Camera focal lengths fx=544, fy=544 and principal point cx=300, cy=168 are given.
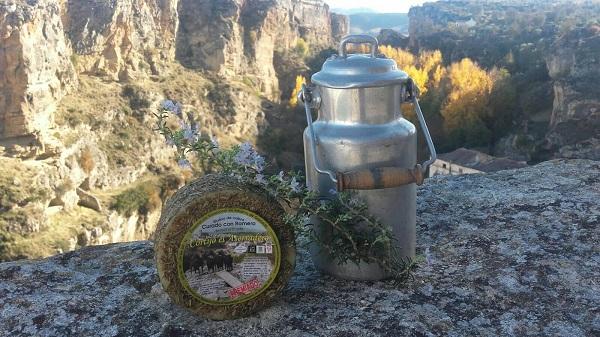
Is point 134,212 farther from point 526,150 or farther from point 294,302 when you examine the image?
point 294,302

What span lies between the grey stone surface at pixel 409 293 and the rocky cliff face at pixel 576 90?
735 inches

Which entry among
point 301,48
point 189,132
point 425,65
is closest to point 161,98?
point 425,65

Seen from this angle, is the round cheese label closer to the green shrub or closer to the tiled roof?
the tiled roof

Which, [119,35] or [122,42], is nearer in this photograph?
[119,35]

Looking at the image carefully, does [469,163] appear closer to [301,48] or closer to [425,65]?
[425,65]

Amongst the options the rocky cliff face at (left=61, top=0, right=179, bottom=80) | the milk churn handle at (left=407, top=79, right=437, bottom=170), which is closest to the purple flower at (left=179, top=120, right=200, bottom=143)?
the milk churn handle at (left=407, top=79, right=437, bottom=170)

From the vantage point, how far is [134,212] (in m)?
19.2

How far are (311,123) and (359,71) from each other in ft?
0.70

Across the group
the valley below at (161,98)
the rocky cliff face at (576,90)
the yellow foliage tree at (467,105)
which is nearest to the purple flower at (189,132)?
the valley below at (161,98)

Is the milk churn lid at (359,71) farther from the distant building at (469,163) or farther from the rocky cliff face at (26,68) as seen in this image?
the rocky cliff face at (26,68)

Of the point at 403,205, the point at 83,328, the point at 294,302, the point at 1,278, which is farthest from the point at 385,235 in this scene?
the point at 1,278

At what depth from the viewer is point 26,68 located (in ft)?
57.9

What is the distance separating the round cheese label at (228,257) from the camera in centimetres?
150

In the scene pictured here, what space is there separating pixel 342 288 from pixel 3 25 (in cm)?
1843
